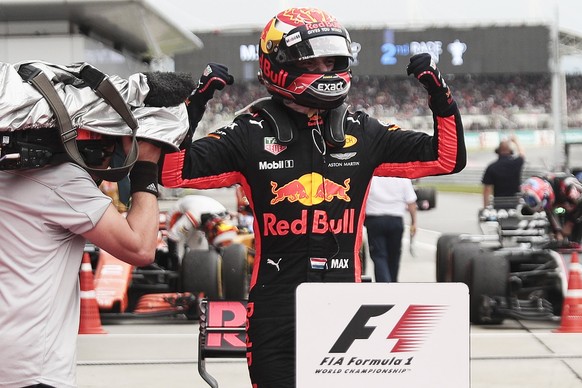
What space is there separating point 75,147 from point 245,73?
56.7m

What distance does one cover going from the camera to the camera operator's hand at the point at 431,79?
11.8 feet

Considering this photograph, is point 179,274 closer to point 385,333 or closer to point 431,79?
point 431,79

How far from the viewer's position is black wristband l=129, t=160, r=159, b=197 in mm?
3004

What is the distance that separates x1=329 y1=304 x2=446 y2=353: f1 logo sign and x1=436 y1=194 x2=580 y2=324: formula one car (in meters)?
6.18

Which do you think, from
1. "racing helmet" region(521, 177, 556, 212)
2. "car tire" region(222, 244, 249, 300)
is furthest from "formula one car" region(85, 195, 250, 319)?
"racing helmet" region(521, 177, 556, 212)

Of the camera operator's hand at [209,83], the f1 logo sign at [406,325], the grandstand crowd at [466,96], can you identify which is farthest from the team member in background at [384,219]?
the grandstand crowd at [466,96]

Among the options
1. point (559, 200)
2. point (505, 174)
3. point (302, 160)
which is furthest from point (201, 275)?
point (302, 160)

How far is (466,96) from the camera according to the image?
6450 centimetres

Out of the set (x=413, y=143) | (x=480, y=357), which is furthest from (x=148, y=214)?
(x=480, y=357)

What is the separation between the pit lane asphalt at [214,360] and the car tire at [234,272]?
0.45m

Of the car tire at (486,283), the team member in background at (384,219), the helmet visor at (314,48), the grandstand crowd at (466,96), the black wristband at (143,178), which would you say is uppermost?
the grandstand crowd at (466,96)

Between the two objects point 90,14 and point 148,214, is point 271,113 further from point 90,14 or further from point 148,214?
point 90,14

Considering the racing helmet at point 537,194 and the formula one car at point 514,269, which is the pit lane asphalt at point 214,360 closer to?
the formula one car at point 514,269

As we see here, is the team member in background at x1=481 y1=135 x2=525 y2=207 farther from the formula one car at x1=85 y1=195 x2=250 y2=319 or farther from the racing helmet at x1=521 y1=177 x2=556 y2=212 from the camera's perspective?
the formula one car at x1=85 y1=195 x2=250 y2=319
